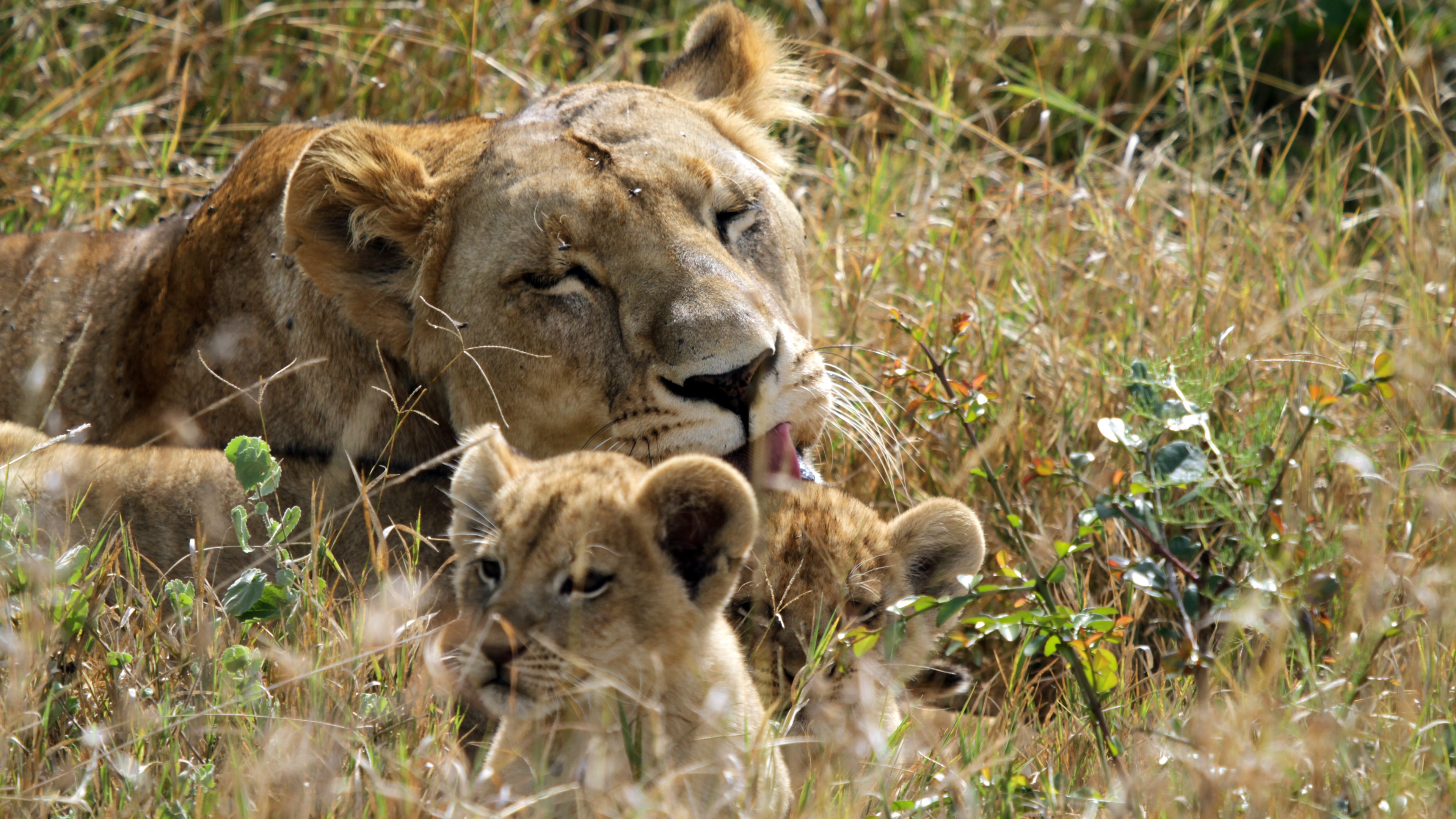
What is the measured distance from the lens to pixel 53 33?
19.5 ft

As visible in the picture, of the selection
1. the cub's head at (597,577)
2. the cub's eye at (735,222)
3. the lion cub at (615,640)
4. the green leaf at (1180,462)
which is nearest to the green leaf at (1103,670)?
the green leaf at (1180,462)

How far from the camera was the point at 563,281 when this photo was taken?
3.45m

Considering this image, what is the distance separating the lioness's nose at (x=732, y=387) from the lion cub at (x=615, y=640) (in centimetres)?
55

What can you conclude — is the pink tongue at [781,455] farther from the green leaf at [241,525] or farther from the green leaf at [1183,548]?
the green leaf at [241,525]

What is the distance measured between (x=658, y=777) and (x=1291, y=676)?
1558 mm

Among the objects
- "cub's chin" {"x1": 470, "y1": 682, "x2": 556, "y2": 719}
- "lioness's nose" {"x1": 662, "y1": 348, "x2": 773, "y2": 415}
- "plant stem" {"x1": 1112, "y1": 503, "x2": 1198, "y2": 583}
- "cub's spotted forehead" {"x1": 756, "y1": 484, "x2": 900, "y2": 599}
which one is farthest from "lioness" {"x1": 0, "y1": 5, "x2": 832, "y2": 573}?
"cub's chin" {"x1": 470, "y1": 682, "x2": 556, "y2": 719}

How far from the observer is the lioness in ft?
10.9

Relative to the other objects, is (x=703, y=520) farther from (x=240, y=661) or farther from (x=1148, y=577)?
(x=1148, y=577)

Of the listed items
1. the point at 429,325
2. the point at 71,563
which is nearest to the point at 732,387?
the point at 429,325

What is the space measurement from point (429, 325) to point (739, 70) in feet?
4.91

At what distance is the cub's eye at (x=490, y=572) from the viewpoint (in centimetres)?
260

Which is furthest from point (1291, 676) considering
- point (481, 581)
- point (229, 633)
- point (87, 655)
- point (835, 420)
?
point (87, 655)

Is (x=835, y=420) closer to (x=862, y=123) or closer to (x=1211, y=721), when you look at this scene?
(x=1211, y=721)

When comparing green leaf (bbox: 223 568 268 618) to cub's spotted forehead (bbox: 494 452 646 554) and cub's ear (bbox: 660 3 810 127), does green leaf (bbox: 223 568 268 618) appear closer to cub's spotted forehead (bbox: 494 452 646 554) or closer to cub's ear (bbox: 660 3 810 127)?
cub's spotted forehead (bbox: 494 452 646 554)
